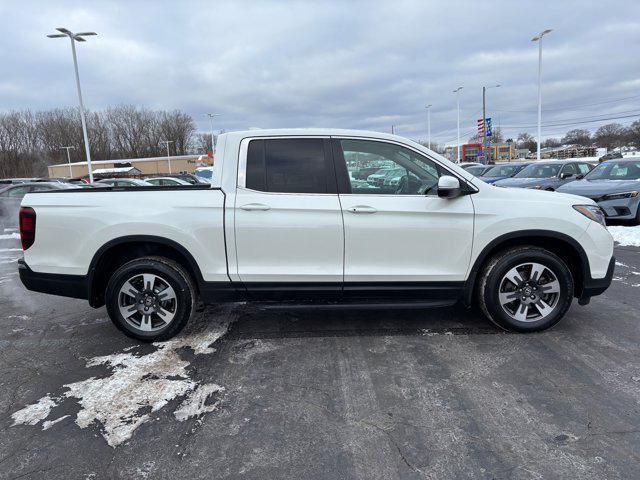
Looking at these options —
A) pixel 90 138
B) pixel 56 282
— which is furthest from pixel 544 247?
pixel 90 138

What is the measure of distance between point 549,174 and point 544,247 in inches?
461

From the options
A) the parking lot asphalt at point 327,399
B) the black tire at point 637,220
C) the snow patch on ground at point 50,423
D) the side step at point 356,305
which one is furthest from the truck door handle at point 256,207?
the black tire at point 637,220

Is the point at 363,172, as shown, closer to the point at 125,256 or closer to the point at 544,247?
the point at 544,247

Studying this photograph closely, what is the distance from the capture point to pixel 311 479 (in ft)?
7.66

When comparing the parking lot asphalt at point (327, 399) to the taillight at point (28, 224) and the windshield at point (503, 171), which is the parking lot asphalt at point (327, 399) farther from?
the windshield at point (503, 171)

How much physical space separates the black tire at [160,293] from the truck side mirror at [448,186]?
2.44 metres

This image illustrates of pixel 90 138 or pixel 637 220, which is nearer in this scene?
pixel 637 220

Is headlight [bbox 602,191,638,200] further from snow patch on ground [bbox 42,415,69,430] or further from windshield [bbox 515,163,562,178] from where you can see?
snow patch on ground [bbox 42,415,69,430]

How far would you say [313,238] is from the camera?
3.88m

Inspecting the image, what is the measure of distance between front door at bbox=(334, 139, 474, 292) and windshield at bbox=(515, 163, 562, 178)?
12213 mm

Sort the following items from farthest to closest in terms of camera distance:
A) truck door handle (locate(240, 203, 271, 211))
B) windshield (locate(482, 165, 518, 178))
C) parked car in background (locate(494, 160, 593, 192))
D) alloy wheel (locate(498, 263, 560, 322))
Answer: windshield (locate(482, 165, 518, 178))
parked car in background (locate(494, 160, 593, 192))
alloy wheel (locate(498, 263, 560, 322))
truck door handle (locate(240, 203, 271, 211))

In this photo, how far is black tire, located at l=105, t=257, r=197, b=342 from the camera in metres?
3.98

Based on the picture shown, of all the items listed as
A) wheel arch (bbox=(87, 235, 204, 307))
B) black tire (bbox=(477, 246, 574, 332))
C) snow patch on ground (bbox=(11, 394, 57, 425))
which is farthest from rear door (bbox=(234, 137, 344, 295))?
snow patch on ground (bbox=(11, 394, 57, 425))

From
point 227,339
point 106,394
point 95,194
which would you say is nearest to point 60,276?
point 95,194
